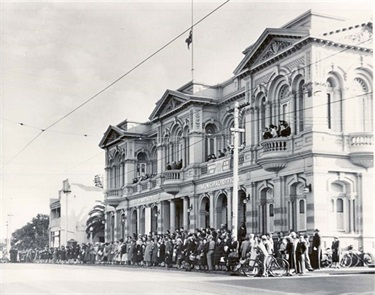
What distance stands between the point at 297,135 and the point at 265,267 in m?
8.64

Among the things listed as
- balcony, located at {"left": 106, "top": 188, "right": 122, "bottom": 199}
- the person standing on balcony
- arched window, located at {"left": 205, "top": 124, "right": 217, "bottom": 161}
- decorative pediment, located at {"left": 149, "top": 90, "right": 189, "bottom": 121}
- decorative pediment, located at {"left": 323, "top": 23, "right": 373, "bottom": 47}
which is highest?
decorative pediment, located at {"left": 323, "top": 23, "right": 373, "bottom": 47}

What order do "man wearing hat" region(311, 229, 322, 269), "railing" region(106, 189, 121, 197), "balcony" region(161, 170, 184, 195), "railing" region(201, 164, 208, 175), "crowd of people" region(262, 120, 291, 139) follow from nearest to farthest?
1. "man wearing hat" region(311, 229, 322, 269)
2. "crowd of people" region(262, 120, 291, 139)
3. "railing" region(201, 164, 208, 175)
4. "balcony" region(161, 170, 184, 195)
5. "railing" region(106, 189, 121, 197)

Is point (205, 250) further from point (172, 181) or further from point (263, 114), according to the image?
point (172, 181)

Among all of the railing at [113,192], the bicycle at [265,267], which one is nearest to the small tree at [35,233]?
the railing at [113,192]

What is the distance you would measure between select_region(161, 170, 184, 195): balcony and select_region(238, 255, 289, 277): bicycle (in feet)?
56.1

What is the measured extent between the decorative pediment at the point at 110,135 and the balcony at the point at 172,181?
30.1 ft

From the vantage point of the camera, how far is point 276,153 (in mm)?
28656

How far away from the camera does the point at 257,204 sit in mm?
31406

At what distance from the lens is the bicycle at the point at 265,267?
2130 centimetres

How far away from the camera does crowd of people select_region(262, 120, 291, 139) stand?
28.9 meters

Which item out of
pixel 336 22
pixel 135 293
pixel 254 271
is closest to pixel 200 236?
pixel 254 271

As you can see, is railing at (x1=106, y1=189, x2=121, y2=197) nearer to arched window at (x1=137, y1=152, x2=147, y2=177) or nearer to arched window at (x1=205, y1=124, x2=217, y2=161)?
arched window at (x1=137, y1=152, x2=147, y2=177)

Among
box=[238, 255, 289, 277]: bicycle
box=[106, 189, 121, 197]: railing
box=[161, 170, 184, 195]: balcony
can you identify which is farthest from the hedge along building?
box=[106, 189, 121, 197]: railing

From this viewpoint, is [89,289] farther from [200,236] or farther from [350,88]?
[350,88]
